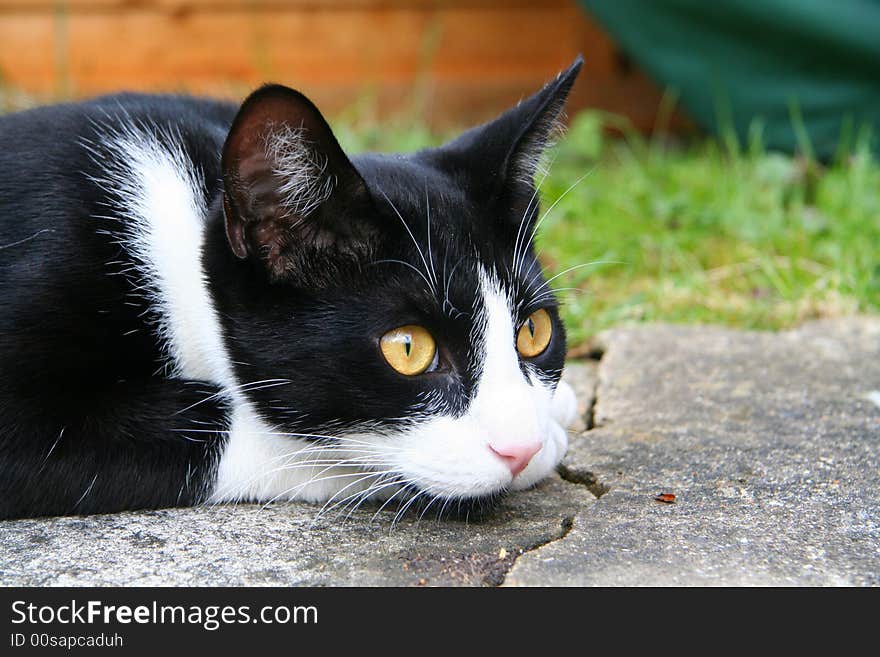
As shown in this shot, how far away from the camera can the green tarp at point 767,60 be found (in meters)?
3.75

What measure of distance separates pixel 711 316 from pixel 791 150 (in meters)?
1.77

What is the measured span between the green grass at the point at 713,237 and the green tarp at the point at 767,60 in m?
0.18

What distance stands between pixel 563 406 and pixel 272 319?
58 cm

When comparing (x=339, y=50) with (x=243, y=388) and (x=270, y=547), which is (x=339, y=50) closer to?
(x=243, y=388)

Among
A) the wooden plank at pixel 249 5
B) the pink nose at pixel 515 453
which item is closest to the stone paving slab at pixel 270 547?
the pink nose at pixel 515 453

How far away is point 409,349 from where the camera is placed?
1417 millimetres


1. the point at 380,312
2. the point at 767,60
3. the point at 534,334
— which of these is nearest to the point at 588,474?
the point at 534,334

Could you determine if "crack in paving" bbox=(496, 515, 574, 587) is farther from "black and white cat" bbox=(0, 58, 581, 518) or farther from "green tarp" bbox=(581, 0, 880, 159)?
"green tarp" bbox=(581, 0, 880, 159)

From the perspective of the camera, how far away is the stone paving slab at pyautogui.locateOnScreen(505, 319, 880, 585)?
1.33 meters

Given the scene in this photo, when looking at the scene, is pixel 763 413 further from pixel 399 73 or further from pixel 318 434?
pixel 399 73

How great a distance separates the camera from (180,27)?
469 centimetres

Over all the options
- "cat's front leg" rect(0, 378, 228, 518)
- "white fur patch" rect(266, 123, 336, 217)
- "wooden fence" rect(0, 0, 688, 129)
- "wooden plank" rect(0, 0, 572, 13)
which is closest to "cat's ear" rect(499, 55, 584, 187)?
"white fur patch" rect(266, 123, 336, 217)

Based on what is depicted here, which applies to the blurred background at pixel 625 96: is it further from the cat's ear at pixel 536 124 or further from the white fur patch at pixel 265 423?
the white fur patch at pixel 265 423

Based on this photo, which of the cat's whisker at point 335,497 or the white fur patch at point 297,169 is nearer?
the white fur patch at point 297,169
